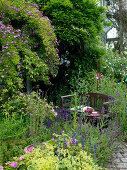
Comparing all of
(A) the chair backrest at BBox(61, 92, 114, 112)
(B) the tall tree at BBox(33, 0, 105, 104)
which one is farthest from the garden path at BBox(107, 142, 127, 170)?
(B) the tall tree at BBox(33, 0, 105, 104)

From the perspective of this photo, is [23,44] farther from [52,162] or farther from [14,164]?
[52,162]

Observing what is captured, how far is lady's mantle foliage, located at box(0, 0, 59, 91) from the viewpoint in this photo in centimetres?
423

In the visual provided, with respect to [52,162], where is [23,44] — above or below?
above

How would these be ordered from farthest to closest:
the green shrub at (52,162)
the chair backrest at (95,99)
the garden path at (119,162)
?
the chair backrest at (95,99) → the garden path at (119,162) → the green shrub at (52,162)

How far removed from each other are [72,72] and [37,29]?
1.99 metres

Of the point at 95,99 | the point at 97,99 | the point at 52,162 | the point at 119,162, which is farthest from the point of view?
the point at 97,99

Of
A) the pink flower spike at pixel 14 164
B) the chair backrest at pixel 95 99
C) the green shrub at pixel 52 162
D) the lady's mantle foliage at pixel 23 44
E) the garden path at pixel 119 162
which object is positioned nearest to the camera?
the green shrub at pixel 52 162

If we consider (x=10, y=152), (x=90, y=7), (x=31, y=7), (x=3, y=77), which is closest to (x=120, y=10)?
(x=90, y=7)

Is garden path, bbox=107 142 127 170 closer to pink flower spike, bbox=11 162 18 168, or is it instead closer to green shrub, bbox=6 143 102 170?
green shrub, bbox=6 143 102 170

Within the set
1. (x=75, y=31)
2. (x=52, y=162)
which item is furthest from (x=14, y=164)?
(x=75, y=31)

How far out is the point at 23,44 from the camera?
4.69 m

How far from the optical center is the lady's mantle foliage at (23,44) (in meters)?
4.23

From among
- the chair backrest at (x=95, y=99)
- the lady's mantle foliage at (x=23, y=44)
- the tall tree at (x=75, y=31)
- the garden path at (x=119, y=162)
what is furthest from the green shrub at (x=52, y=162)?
the tall tree at (x=75, y=31)

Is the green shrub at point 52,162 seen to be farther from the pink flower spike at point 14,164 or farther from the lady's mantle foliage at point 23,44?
the lady's mantle foliage at point 23,44
